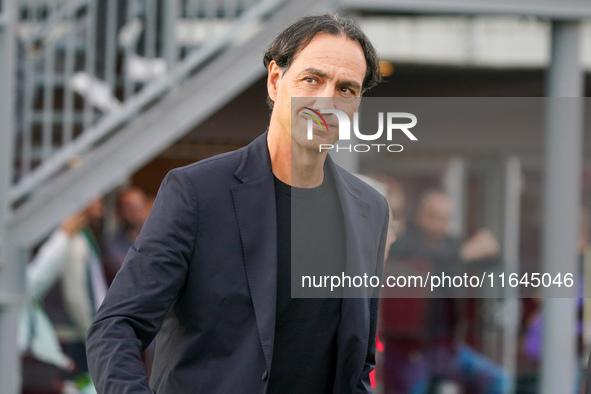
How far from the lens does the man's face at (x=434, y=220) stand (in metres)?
5.13

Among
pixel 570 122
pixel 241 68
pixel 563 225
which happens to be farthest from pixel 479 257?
pixel 241 68

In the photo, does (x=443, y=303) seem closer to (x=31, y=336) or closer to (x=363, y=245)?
(x=31, y=336)

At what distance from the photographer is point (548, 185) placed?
5148mm

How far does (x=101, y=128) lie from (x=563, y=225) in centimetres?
266

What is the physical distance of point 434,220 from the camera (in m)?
5.13

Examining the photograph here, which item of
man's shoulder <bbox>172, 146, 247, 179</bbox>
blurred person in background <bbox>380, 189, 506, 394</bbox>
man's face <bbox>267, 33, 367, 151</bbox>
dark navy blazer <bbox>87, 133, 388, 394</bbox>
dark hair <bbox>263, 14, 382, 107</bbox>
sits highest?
blurred person in background <bbox>380, 189, 506, 394</bbox>

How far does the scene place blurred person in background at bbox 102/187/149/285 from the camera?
610 cm

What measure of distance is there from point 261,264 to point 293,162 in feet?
0.87

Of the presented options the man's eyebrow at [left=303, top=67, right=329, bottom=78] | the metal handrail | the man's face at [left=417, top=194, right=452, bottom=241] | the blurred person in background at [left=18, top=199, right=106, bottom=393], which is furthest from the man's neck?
the blurred person in background at [left=18, top=199, right=106, bottom=393]

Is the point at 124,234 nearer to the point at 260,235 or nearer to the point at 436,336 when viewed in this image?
the point at 436,336

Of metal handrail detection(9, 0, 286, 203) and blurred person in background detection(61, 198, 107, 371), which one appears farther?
blurred person in background detection(61, 198, 107, 371)

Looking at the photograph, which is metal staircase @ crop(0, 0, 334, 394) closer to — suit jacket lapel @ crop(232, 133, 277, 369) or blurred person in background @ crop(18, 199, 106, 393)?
blurred person in background @ crop(18, 199, 106, 393)

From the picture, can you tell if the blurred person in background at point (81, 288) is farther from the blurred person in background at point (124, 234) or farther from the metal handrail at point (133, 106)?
the metal handrail at point (133, 106)

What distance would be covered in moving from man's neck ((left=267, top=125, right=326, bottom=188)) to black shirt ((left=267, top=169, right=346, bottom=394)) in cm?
2
